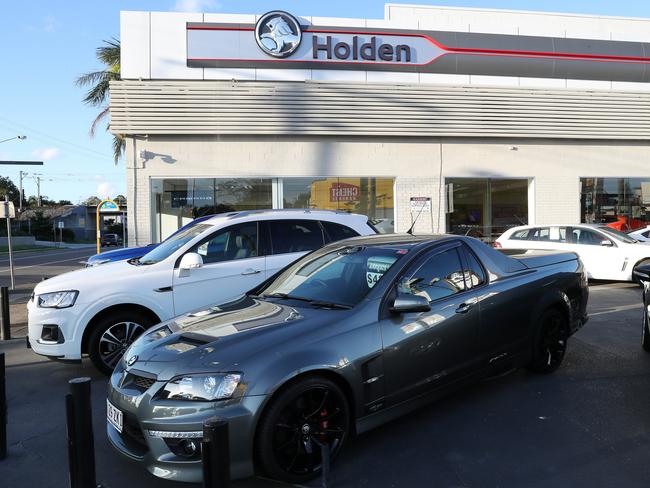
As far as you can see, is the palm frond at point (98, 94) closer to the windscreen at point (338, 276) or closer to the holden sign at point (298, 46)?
Result: the holden sign at point (298, 46)

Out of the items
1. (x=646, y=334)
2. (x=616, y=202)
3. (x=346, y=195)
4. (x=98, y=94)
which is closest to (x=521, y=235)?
(x=346, y=195)

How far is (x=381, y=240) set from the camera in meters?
4.75

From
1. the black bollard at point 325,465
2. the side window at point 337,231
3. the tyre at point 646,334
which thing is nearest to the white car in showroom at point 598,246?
the tyre at point 646,334

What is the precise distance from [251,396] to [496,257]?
9.43 ft

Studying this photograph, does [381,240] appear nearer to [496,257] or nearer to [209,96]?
[496,257]

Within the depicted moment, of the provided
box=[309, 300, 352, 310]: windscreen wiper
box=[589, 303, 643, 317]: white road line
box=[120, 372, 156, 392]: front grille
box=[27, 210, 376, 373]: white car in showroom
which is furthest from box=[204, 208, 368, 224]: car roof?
box=[589, 303, 643, 317]: white road line

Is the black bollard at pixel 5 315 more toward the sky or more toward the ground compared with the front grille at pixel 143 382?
more toward the ground

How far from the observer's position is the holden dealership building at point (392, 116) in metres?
14.6

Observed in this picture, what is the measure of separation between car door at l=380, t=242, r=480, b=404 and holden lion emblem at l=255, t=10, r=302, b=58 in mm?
11911

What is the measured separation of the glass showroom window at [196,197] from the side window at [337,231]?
8533 millimetres

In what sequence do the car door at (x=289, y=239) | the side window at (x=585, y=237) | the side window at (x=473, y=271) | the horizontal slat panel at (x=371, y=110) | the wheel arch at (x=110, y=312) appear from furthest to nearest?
1. the horizontal slat panel at (x=371, y=110)
2. the side window at (x=585, y=237)
3. the car door at (x=289, y=239)
4. the wheel arch at (x=110, y=312)
5. the side window at (x=473, y=271)

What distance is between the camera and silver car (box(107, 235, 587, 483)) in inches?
120

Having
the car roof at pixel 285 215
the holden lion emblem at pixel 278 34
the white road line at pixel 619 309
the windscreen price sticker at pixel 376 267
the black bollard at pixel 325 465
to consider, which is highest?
the holden lion emblem at pixel 278 34

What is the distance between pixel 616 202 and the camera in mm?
17422
